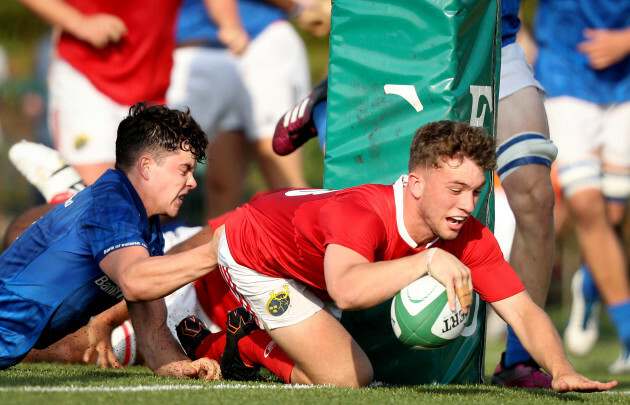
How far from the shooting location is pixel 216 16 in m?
6.65

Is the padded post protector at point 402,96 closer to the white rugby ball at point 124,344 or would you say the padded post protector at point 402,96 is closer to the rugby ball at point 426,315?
the rugby ball at point 426,315

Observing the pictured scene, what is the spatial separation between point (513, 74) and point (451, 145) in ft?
4.81

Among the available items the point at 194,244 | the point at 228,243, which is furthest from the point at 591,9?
the point at 228,243

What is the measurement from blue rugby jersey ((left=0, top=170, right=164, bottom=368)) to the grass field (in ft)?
0.70

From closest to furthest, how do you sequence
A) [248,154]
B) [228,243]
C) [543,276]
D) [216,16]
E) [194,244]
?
[228,243] → [543,276] → [194,244] → [216,16] → [248,154]

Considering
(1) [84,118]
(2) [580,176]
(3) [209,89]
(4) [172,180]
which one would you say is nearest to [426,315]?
(4) [172,180]

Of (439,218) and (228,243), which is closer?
(439,218)

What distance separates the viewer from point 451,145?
11.4 feet

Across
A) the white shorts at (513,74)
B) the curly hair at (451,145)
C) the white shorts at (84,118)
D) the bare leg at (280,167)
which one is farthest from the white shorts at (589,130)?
the curly hair at (451,145)

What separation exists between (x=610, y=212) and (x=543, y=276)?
2.66 meters

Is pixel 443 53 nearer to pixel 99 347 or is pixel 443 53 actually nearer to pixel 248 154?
pixel 99 347

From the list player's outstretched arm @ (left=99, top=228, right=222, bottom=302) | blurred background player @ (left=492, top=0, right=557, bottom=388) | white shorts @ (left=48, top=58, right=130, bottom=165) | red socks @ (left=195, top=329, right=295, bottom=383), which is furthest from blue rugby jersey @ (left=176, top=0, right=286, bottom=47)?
player's outstretched arm @ (left=99, top=228, right=222, bottom=302)

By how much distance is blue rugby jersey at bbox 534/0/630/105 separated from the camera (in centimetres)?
691

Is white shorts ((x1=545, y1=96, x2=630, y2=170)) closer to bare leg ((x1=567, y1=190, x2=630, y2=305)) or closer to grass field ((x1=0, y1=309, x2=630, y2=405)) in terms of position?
bare leg ((x1=567, y1=190, x2=630, y2=305))
